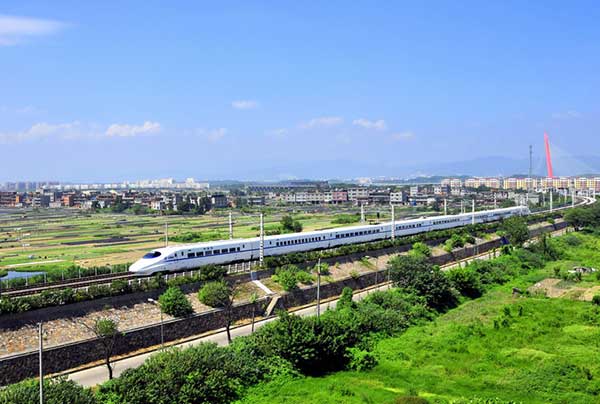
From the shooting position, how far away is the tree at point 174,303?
2692cm

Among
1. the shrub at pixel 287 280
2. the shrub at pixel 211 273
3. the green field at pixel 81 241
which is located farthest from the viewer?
the green field at pixel 81 241

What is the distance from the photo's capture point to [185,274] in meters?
30.5

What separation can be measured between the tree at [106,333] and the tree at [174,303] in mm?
3126

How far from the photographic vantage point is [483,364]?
24281 mm

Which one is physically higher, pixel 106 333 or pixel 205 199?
pixel 205 199

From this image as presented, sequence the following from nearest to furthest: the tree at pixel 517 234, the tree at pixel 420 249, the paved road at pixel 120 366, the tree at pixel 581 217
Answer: the paved road at pixel 120 366 → the tree at pixel 420 249 → the tree at pixel 517 234 → the tree at pixel 581 217

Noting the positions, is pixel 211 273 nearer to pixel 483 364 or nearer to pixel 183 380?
pixel 183 380

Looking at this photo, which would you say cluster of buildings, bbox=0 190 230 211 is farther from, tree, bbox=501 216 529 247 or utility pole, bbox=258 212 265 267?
utility pole, bbox=258 212 265 267

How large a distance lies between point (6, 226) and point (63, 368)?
66.8 metres

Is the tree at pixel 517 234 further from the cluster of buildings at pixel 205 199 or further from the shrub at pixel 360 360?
the cluster of buildings at pixel 205 199

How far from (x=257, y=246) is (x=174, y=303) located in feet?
37.5

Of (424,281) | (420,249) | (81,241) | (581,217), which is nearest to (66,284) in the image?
(424,281)

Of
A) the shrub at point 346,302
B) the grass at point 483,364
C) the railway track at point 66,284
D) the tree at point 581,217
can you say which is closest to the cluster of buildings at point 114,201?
the tree at point 581,217

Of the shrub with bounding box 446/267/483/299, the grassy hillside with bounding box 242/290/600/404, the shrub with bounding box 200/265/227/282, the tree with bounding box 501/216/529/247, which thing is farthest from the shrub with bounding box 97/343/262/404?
the tree with bounding box 501/216/529/247
